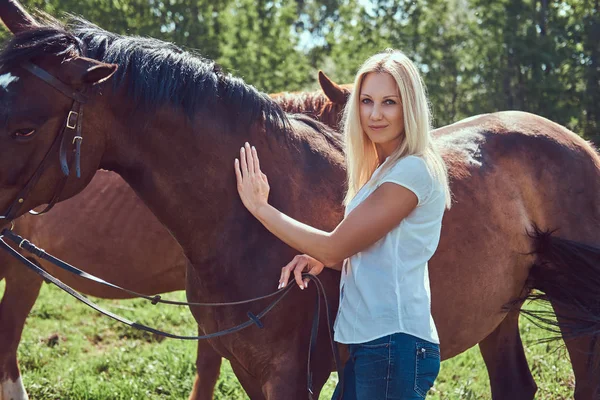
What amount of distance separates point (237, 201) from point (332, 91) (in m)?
2.21

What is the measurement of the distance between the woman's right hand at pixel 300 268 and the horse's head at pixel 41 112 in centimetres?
84

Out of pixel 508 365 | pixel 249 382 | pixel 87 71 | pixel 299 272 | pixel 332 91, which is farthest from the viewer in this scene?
pixel 332 91

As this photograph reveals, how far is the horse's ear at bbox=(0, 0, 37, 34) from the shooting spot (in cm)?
244

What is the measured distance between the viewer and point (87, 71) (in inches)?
86.2

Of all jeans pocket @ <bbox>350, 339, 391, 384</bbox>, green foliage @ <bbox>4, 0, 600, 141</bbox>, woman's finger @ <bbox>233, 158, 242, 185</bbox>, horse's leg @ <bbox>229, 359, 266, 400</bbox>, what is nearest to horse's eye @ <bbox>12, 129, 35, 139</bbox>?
woman's finger @ <bbox>233, 158, 242, 185</bbox>

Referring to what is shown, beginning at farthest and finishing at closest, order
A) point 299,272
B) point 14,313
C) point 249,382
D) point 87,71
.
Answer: point 14,313
point 249,382
point 299,272
point 87,71

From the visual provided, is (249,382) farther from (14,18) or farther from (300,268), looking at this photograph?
(14,18)

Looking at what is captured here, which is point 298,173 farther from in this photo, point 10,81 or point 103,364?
point 103,364

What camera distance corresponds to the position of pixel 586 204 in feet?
11.7

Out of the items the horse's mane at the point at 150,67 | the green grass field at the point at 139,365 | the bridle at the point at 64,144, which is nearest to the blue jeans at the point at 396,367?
the horse's mane at the point at 150,67

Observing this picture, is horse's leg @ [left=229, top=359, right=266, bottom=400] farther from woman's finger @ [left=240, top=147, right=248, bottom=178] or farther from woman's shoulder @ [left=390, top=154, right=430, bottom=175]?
woman's shoulder @ [left=390, top=154, right=430, bottom=175]

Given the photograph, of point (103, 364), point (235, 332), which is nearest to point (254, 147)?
point (235, 332)

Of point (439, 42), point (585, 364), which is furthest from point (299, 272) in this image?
point (439, 42)

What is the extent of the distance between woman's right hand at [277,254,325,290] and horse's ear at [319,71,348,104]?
7.56 ft
